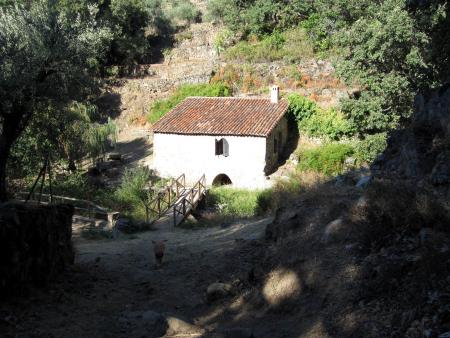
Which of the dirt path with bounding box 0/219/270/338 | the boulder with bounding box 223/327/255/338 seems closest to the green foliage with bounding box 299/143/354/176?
Result: the dirt path with bounding box 0/219/270/338

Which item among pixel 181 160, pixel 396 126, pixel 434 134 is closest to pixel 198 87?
pixel 181 160

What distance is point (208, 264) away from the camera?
523 inches

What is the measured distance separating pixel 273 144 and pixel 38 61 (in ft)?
59.8

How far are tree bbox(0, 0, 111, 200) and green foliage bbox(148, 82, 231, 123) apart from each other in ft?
74.9

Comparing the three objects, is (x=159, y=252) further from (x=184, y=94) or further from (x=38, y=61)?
(x=184, y=94)

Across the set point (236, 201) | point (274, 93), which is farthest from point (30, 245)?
point (274, 93)

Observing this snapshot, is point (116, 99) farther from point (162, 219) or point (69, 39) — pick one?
point (69, 39)

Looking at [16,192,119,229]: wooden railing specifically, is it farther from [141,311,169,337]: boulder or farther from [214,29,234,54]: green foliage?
[214,29,234,54]: green foliage

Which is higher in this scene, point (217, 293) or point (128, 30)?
point (128, 30)

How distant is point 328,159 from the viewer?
27.9 meters

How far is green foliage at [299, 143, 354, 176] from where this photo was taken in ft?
90.5

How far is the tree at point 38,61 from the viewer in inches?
504

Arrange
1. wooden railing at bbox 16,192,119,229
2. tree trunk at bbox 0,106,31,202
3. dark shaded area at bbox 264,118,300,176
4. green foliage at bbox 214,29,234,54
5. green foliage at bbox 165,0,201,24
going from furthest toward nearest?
green foliage at bbox 165,0,201,24 < green foliage at bbox 214,29,234,54 < dark shaded area at bbox 264,118,300,176 < wooden railing at bbox 16,192,119,229 < tree trunk at bbox 0,106,31,202

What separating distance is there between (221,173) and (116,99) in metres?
15.2
